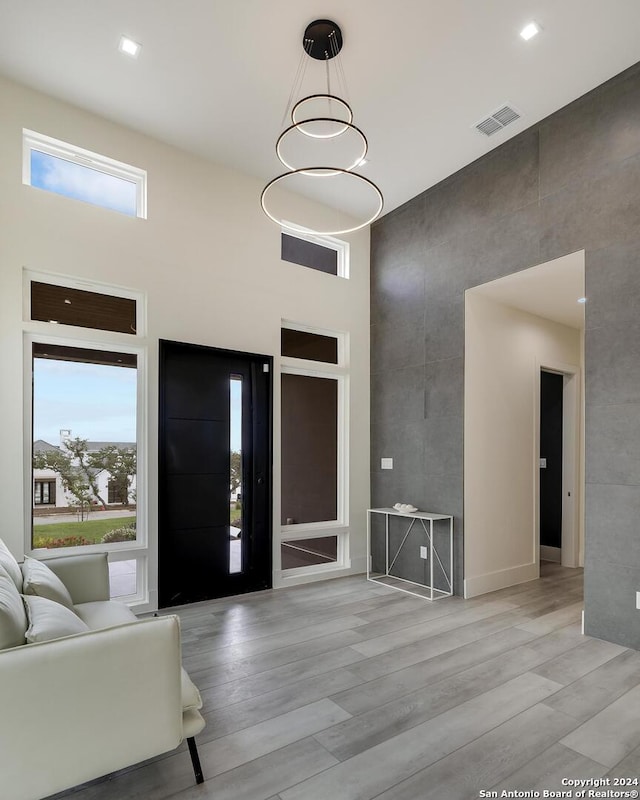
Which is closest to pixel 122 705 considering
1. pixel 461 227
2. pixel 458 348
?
pixel 458 348

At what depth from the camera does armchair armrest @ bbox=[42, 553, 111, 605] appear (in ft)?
9.95

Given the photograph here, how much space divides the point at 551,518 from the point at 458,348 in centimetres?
290

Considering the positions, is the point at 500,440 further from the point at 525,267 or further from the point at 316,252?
the point at 316,252

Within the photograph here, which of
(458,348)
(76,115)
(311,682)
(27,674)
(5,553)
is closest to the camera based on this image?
(27,674)

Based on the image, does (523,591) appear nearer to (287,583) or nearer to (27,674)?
(287,583)

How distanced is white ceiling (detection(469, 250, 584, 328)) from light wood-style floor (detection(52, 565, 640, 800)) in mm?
2851

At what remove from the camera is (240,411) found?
4730 millimetres

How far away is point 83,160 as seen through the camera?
4043 millimetres

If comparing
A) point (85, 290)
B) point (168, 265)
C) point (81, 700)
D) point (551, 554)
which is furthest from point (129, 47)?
point (551, 554)

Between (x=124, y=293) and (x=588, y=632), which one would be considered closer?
(x=588, y=632)

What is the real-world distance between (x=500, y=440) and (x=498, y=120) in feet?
9.46

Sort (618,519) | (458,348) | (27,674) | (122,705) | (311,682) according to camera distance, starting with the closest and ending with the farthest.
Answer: (27,674), (122,705), (311,682), (618,519), (458,348)

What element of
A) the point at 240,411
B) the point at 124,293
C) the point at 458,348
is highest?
the point at 124,293

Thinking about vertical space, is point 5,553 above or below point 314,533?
above
